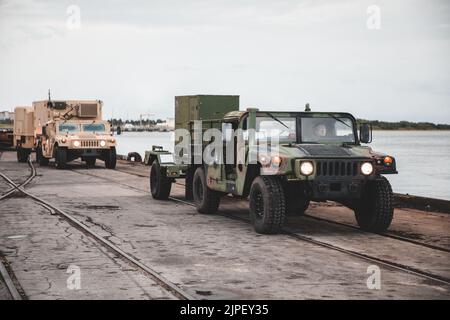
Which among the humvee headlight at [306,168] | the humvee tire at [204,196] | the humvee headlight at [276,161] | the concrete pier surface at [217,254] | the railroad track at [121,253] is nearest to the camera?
the railroad track at [121,253]

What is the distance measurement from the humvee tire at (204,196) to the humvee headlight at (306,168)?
10.5 ft

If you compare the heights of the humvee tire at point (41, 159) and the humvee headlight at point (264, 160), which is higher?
the humvee headlight at point (264, 160)

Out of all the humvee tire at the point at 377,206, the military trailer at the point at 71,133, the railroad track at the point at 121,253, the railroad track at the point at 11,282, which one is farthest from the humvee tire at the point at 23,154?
the railroad track at the point at 11,282

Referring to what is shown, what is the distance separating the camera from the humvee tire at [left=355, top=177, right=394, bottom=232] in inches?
460

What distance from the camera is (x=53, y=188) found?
20.1m

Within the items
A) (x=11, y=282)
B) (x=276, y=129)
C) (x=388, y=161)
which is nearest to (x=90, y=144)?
(x=276, y=129)

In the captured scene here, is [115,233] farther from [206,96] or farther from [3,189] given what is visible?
[3,189]

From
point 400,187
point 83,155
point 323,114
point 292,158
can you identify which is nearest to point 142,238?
point 292,158

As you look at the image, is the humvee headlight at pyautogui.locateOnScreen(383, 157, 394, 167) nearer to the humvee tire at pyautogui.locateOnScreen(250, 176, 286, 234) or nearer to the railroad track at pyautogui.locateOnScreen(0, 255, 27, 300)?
the humvee tire at pyautogui.locateOnScreen(250, 176, 286, 234)

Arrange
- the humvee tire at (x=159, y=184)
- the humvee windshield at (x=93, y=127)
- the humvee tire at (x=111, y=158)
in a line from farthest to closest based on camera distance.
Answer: the humvee windshield at (x=93, y=127), the humvee tire at (x=111, y=158), the humvee tire at (x=159, y=184)

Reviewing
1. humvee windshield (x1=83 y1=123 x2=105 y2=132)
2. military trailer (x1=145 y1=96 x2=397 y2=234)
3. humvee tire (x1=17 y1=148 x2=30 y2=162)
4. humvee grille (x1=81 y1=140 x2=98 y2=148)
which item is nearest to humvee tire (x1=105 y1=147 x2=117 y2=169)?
humvee grille (x1=81 y1=140 x2=98 y2=148)

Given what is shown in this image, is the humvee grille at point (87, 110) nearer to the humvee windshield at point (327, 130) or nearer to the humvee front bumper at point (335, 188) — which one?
the humvee windshield at point (327, 130)

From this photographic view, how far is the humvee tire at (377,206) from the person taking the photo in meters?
11.7

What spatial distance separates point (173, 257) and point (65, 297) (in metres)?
2.44
